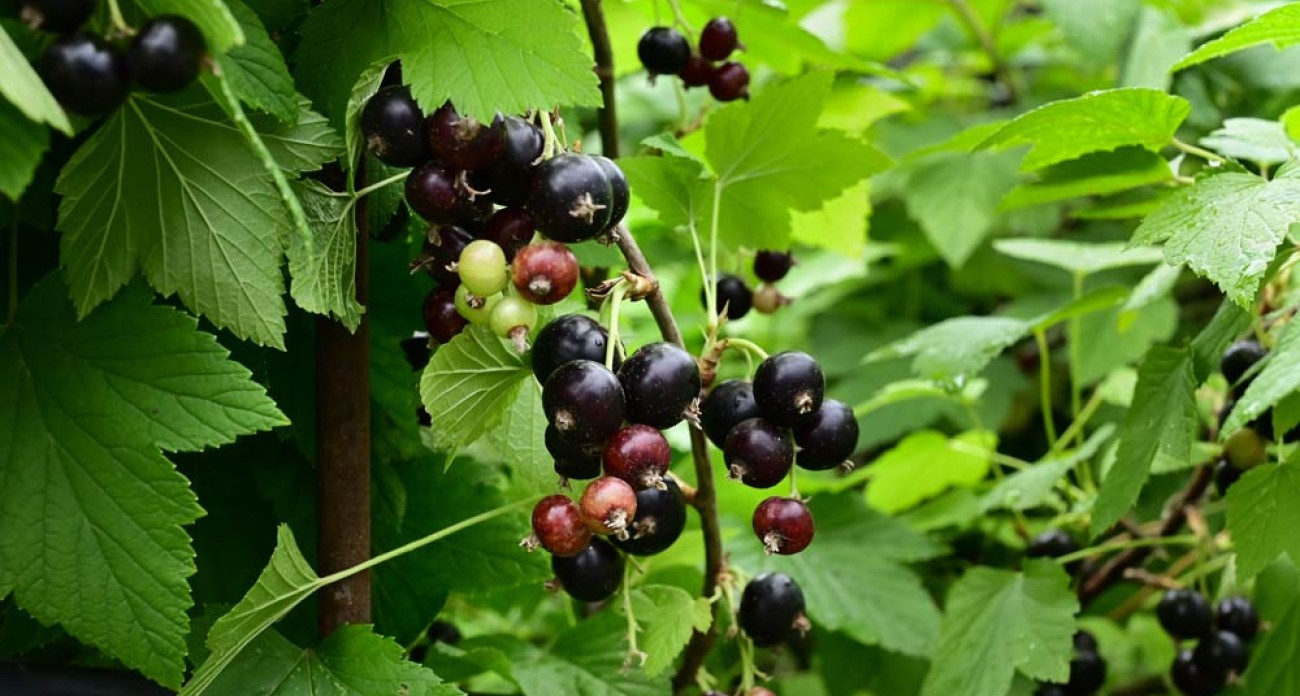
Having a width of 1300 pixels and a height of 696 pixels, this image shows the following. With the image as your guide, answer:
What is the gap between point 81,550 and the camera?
71 centimetres

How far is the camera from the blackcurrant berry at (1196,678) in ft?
3.99

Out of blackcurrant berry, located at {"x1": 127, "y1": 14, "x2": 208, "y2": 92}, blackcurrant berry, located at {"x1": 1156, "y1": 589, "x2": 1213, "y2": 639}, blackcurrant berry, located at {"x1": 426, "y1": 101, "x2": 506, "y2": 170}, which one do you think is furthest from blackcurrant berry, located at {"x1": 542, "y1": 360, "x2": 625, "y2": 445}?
blackcurrant berry, located at {"x1": 1156, "y1": 589, "x2": 1213, "y2": 639}

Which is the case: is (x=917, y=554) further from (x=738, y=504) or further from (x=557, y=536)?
(x=557, y=536)

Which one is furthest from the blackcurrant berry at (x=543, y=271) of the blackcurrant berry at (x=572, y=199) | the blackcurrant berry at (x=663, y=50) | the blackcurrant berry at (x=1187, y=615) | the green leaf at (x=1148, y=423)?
the blackcurrant berry at (x=1187, y=615)

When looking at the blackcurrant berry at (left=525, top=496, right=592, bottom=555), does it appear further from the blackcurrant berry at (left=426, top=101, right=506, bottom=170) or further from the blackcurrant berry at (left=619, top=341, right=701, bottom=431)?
the blackcurrant berry at (left=426, top=101, right=506, bottom=170)

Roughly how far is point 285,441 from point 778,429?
1.34 ft

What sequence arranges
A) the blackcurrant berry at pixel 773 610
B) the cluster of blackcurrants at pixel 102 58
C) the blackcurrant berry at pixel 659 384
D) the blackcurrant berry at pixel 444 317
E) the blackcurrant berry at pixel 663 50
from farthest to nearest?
the blackcurrant berry at pixel 663 50, the blackcurrant berry at pixel 773 610, the blackcurrant berry at pixel 444 317, the blackcurrant berry at pixel 659 384, the cluster of blackcurrants at pixel 102 58

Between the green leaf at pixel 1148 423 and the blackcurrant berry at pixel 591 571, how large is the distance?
46 cm

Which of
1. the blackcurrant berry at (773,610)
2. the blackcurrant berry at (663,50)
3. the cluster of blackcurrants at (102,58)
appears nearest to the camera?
the cluster of blackcurrants at (102,58)

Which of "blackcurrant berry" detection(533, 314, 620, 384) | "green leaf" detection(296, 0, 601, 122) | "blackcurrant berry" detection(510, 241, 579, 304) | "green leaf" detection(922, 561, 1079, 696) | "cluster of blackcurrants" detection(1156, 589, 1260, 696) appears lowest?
"cluster of blackcurrants" detection(1156, 589, 1260, 696)

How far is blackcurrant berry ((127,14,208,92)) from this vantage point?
0.57 meters

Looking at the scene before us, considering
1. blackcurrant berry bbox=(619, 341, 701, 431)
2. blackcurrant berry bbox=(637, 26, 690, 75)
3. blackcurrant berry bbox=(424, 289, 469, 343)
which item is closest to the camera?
blackcurrant berry bbox=(619, 341, 701, 431)

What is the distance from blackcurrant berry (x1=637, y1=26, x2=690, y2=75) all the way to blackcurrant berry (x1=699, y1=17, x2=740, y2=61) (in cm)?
3

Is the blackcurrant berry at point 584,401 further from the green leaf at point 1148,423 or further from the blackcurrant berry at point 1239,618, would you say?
the blackcurrant berry at point 1239,618
